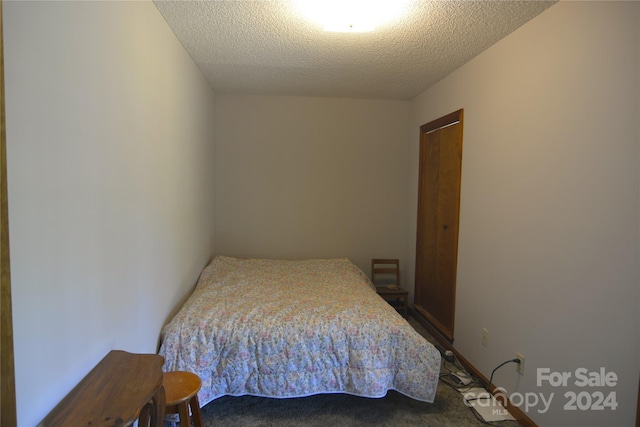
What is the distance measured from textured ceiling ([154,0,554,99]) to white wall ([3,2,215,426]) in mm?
349

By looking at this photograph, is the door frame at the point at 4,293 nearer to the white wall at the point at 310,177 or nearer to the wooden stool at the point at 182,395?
the wooden stool at the point at 182,395

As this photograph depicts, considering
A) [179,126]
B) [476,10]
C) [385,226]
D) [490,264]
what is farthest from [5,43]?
[385,226]

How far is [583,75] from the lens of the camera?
1.52 metres

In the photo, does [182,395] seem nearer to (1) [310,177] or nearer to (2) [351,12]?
(2) [351,12]

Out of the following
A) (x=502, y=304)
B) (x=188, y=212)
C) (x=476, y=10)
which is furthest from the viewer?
(x=188, y=212)

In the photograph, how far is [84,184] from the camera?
1.14 m

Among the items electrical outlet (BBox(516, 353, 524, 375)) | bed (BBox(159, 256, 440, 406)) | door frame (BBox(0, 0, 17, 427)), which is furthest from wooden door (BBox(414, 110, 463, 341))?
door frame (BBox(0, 0, 17, 427))

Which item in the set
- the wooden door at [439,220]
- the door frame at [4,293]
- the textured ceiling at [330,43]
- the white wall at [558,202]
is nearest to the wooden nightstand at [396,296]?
the wooden door at [439,220]

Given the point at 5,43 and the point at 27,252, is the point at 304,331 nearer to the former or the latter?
the point at 27,252

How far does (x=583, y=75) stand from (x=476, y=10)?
2.19 ft

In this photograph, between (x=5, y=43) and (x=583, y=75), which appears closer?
(x=5, y=43)

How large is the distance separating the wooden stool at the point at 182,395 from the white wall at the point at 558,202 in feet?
6.13

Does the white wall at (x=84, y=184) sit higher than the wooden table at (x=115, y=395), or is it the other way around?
the white wall at (x=84, y=184)

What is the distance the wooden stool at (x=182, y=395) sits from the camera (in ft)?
4.68
